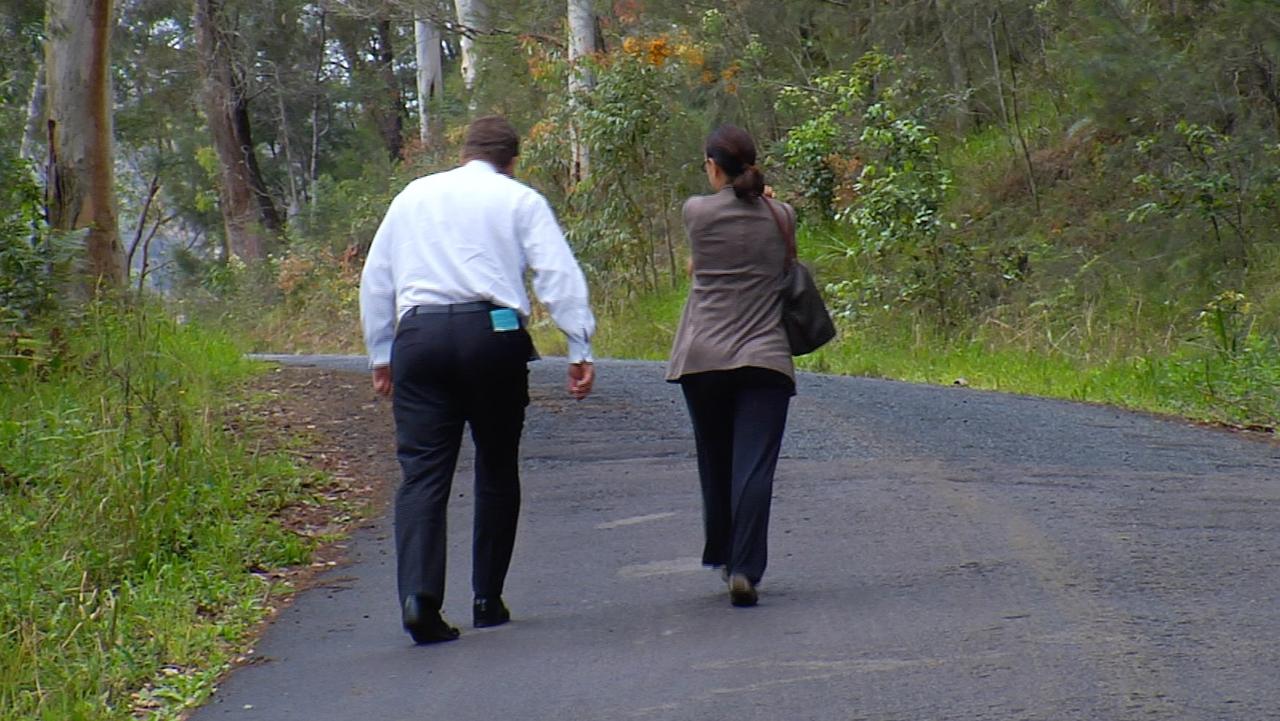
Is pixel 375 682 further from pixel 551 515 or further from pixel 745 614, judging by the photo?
pixel 551 515

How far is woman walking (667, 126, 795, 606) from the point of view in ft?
22.3

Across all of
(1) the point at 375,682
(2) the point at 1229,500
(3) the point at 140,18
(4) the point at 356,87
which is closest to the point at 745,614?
(1) the point at 375,682

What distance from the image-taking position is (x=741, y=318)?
6.84 metres

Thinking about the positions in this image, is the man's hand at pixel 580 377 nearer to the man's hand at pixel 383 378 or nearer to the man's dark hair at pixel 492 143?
the man's hand at pixel 383 378

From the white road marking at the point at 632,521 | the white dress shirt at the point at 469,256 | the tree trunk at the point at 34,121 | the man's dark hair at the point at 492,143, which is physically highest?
the tree trunk at the point at 34,121

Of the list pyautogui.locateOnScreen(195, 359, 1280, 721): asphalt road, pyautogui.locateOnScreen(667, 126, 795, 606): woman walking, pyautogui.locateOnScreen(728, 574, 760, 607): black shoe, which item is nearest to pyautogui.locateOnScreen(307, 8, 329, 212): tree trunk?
pyautogui.locateOnScreen(195, 359, 1280, 721): asphalt road

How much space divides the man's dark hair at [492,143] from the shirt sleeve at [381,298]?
37 cm

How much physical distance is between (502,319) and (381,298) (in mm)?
505

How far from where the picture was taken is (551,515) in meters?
9.26

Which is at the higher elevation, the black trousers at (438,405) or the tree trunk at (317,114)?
the tree trunk at (317,114)

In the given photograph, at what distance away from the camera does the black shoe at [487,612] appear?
678cm

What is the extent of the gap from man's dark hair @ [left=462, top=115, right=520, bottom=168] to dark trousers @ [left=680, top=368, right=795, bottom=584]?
43.0 inches

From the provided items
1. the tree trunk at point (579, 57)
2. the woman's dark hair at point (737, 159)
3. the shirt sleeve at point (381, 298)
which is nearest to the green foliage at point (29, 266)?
the shirt sleeve at point (381, 298)

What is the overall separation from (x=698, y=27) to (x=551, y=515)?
19.8 meters
